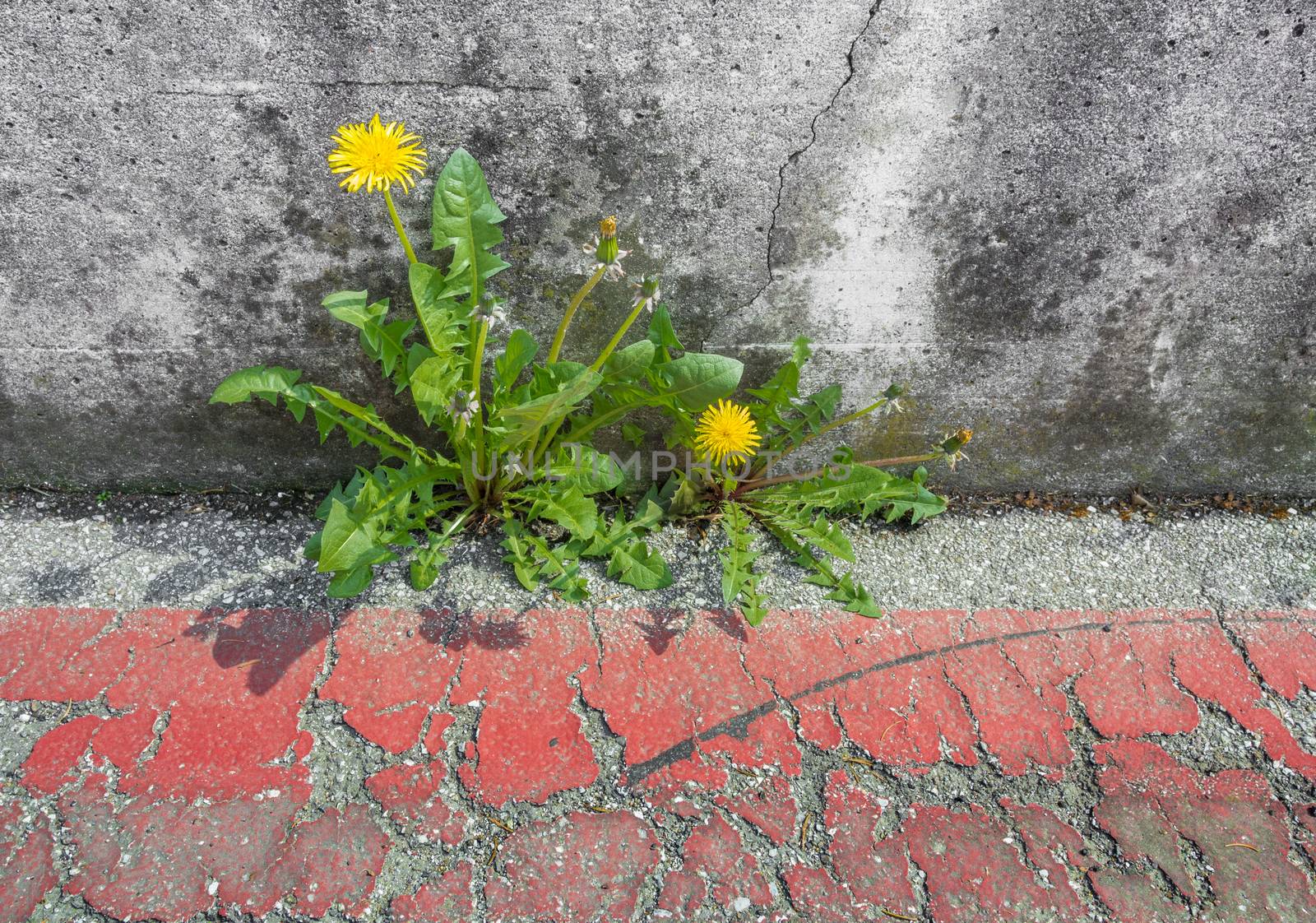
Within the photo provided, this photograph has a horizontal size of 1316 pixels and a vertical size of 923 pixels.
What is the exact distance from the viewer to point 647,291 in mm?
1875

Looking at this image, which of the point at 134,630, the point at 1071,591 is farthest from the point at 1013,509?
the point at 134,630

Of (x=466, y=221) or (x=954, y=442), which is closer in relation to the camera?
(x=466, y=221)

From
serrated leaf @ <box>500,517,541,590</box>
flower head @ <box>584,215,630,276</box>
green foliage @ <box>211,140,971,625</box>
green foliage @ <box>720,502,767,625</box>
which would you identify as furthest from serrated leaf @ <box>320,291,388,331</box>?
green foliage @ <box>720,502,767,625</box>

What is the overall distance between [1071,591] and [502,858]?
163 centimetres

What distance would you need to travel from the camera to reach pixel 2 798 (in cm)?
159

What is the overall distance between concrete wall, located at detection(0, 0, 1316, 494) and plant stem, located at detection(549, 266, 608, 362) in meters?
0.10

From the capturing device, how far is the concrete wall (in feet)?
5.65

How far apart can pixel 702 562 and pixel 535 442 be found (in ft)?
1.87

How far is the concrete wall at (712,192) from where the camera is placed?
5.65ft

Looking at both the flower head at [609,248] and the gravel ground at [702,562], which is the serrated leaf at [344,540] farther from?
the flower head at [609,248]

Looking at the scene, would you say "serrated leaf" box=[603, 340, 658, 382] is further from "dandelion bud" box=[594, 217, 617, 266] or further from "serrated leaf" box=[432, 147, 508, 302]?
"serrated leaf" box=[432, 147, 508, 302]

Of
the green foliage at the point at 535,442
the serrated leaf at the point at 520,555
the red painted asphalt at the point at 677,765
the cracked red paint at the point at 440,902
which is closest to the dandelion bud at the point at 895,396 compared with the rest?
the green foliage at the point at 535,442

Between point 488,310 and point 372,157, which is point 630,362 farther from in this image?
point 372,157

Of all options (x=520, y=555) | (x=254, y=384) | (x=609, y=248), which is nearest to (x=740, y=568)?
(x=520, y=555)
